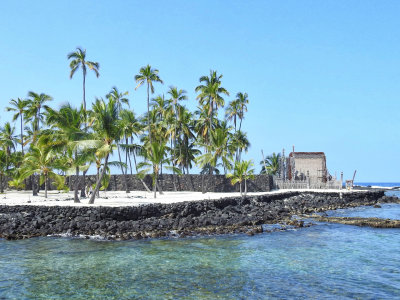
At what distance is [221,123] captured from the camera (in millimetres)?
51344

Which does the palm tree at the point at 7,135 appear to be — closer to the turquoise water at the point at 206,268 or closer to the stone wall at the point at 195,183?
the stone wall at the point at 195,183

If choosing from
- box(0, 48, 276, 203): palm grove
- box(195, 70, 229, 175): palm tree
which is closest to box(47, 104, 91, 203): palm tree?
box(0, 48, 276, 203): palm grove

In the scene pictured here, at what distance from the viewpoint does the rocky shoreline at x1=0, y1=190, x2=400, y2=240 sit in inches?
797

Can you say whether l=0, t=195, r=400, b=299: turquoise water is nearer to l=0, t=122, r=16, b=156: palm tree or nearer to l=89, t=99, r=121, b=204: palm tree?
l=89, t=99, r=121, b=204: palm tree

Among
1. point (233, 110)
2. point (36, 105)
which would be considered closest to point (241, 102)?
point (233, 110)

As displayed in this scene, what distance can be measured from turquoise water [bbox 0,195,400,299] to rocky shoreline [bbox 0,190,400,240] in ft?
5.09

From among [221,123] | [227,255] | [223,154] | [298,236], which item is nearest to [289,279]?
[227,255]

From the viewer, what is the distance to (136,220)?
22797 millimetres

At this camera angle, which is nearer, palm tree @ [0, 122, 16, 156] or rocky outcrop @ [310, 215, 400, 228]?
rocky outcrop @ [310, 215, 400, 228]

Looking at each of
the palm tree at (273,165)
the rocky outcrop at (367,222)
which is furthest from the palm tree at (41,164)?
the palm tree at (273,165)

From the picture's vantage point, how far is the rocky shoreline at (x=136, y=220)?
2023cm

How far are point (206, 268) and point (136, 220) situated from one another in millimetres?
10292

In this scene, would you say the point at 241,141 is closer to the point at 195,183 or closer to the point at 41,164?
the point at 195,183

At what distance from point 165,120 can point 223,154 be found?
10.4m
